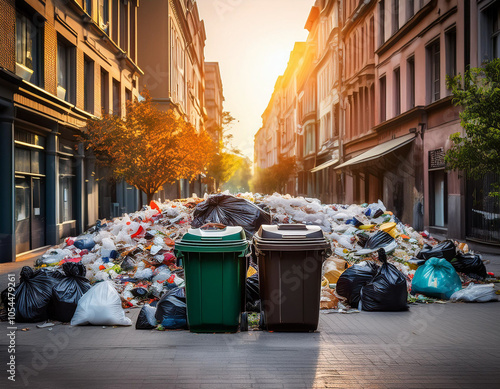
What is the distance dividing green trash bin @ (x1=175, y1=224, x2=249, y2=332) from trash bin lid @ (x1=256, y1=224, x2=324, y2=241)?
1.13 ft

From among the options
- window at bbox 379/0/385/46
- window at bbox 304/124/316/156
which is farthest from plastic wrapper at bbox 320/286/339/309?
window at bbox 304/124/316/156

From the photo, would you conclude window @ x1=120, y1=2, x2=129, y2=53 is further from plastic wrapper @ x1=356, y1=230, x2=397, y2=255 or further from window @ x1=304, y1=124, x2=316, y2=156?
window @ x1=304, y1=124, x2=316, y2=156

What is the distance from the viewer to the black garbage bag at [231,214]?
369 inches

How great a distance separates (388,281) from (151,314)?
315cm

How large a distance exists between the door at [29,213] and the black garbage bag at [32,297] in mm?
6659

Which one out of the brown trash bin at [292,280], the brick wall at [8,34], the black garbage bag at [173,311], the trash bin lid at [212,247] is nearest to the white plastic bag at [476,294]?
the brown trash bin at [292,280]

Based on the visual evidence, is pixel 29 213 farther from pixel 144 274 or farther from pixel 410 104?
pixel 410 104

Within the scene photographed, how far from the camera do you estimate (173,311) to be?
5.91m

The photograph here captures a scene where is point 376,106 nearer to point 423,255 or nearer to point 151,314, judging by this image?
point 423,255

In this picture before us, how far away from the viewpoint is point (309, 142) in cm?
4778

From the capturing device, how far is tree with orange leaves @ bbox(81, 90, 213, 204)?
696 inches

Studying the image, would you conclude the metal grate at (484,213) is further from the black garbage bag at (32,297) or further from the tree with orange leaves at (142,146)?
the tree with orange leaves at (142,146)

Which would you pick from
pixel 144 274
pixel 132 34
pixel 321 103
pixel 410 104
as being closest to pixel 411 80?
pixel 410 104

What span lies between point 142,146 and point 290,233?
1360cm
